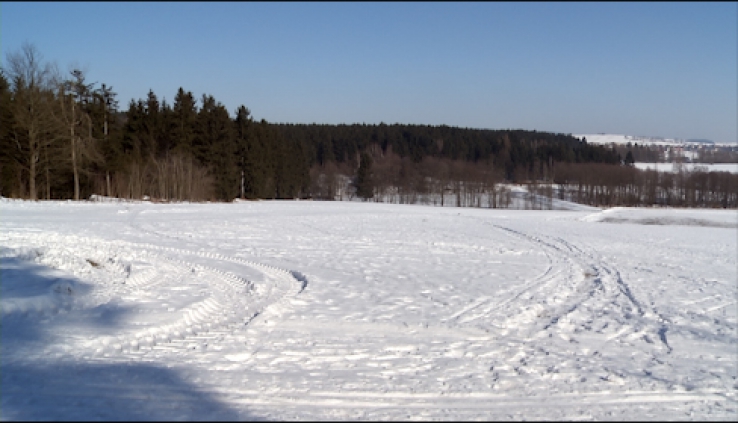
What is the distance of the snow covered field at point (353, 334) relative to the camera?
5523 mm

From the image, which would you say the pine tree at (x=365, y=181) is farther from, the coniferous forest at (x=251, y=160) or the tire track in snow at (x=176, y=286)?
the tire track in snow at (x=176, y=286)

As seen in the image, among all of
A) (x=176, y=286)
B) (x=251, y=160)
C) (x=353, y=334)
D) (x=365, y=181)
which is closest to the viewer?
(x=353, y=334)

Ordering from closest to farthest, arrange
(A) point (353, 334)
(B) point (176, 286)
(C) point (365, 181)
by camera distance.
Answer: (A) point (353, 334) < (B) point (176, 286) < (C) point (365, 181)

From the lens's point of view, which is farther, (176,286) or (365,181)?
(365,181)

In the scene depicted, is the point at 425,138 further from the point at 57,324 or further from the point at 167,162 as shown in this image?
the point at 57,324

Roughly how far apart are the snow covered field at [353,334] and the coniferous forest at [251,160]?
23457 millimetres

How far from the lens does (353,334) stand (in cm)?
830

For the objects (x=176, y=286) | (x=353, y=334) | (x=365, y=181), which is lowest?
(x=353, y=334)

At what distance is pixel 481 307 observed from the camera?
1045cm

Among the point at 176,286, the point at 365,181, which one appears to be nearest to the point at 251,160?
the point at 365,181

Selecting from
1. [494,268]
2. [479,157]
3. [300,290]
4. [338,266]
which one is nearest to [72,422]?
[300,290]

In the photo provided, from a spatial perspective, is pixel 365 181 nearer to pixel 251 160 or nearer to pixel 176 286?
pixel 251 160

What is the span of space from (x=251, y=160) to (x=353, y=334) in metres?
52.1

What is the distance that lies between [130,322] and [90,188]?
41.6m
